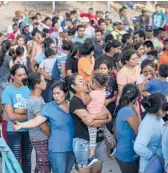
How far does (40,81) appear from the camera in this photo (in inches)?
215

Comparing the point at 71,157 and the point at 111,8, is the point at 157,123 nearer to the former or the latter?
the point at 71,157

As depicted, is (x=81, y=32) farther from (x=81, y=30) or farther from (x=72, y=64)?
(x=72, y=64)

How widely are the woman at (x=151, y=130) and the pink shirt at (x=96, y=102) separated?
78cm

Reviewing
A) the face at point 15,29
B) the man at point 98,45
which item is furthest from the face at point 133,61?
the face at point 15,29

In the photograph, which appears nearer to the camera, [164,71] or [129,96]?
[129,96]

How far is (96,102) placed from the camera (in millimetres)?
5398

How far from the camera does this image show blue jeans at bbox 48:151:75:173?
5.28 meters

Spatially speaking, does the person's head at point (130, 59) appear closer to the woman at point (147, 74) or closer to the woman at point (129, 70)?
the woman at point (129, 70)

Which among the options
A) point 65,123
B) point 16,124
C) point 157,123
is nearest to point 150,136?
point 157,123

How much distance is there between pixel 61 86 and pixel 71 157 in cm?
81

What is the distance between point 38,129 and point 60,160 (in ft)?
1.36

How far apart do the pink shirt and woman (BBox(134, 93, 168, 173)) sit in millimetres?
781

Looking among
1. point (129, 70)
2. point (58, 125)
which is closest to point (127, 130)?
point (58, 125)

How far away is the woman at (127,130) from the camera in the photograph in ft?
16.2
